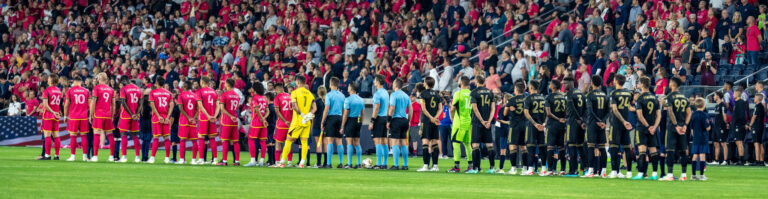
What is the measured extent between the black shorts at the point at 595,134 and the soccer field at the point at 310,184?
Result: 2.33ft

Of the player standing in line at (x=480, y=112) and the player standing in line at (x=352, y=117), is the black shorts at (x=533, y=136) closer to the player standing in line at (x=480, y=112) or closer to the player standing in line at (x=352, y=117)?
the player standing in line at (x=480, y=112)

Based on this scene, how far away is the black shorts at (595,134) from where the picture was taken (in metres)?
19.1

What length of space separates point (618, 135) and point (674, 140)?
913mm

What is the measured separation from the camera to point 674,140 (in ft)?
61.1

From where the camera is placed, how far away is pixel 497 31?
109ft

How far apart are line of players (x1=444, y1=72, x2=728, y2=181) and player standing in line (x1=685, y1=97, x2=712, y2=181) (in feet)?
0.06

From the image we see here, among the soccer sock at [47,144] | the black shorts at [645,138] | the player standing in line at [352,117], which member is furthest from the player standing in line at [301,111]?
the black shorts at [645,138]

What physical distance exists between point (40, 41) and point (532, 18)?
21246 mm

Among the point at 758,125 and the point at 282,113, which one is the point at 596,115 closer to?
the point at 282,113

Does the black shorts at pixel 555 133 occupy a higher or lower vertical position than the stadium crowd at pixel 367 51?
lower

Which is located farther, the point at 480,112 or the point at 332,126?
the point at 332,126

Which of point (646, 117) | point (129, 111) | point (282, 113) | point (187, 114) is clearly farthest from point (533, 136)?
point (129, 111)

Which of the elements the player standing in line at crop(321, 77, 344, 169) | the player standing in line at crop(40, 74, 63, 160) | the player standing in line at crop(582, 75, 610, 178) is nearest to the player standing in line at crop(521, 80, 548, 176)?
the player standing in line at crop(582, 75, 610, 178)

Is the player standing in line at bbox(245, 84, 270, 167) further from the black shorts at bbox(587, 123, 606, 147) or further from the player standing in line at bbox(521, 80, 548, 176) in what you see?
the black shorts at bbox(587, 123, 606, 147)
